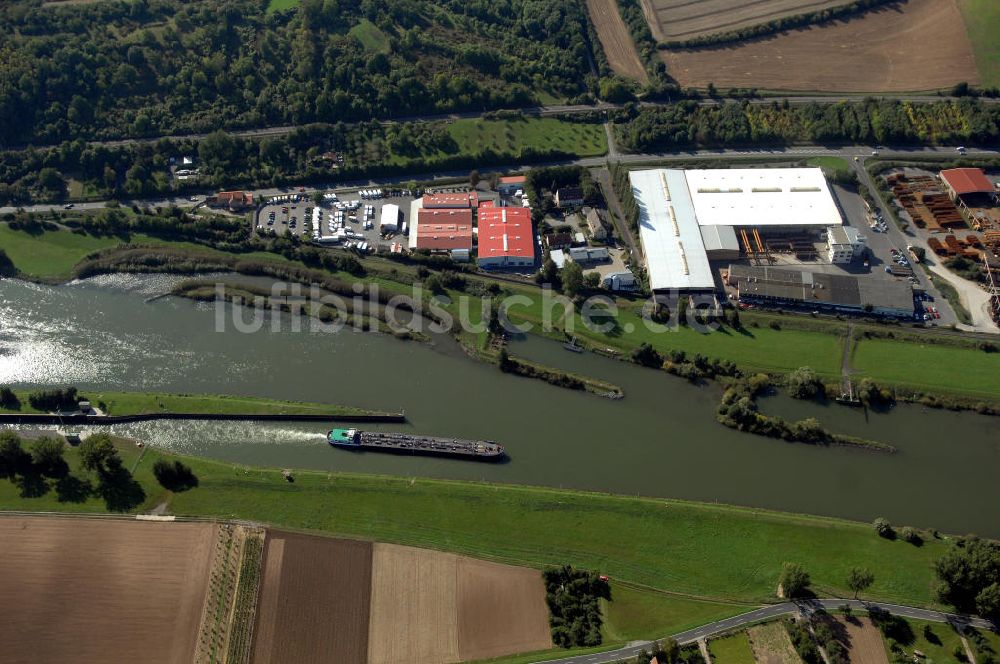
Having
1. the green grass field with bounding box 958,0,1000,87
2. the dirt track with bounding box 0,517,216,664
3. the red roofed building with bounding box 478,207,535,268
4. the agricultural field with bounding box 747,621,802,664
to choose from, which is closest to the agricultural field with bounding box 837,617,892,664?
the agricultural field with bounding box 747,621,802,664

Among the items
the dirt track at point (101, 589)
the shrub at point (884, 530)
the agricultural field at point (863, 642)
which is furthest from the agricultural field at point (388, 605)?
the shrub at point (884, 530)

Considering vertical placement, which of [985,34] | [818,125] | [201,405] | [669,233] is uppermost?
[985,34]

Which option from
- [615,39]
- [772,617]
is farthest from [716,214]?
[772,617]

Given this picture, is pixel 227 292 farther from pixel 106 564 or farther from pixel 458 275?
pixel 106 564

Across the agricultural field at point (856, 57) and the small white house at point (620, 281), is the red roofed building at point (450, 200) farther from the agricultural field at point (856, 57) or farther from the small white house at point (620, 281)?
the agricultural field at point (856, 57)

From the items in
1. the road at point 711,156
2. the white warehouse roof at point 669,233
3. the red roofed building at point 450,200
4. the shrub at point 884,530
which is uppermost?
the road at point 711,156

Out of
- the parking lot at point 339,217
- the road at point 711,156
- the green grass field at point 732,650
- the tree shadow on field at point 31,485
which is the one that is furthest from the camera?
the road at point 711,156

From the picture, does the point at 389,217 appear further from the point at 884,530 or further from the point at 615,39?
the point at 884,530
